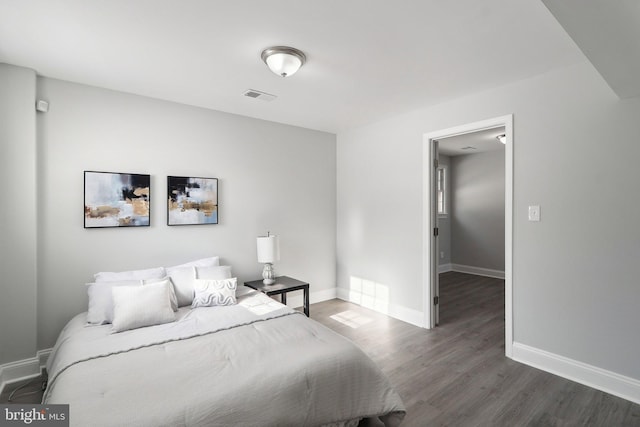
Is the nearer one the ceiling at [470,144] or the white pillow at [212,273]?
the white pillow at [212,273]

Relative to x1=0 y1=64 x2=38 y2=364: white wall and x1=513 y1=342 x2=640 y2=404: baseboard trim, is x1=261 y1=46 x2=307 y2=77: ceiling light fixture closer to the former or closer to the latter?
x1=0 y1=64 x2=38 y2=364: white wall

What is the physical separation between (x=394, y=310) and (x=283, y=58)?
3198 millimetres

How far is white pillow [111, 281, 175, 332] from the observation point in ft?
8.06

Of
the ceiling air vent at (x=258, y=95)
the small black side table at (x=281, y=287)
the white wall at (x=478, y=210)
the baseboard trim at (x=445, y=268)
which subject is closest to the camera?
the ceiling air vent at (x=258, y=95)

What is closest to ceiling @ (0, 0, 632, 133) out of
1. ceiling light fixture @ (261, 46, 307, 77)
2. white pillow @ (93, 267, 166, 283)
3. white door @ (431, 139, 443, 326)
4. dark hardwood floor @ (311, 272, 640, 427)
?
ceiling light fixture @ (261, 46, 307, 77)

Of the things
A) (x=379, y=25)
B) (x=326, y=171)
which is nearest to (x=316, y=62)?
(x=379, y=25)

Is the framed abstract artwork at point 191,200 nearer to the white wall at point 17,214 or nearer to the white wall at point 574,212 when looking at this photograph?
the white wall at point 17,214

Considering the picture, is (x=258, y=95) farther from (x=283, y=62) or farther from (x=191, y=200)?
(x=191, y=200)

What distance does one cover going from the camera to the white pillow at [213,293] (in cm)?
299

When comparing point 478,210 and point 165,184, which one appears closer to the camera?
point 165,184

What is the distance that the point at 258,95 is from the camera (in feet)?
10.8

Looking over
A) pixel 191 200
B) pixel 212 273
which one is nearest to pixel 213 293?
pixel 212 273

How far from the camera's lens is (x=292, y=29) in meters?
2.12

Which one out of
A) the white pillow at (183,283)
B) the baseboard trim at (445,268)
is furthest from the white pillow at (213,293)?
the baseboard trim at (445,268)
